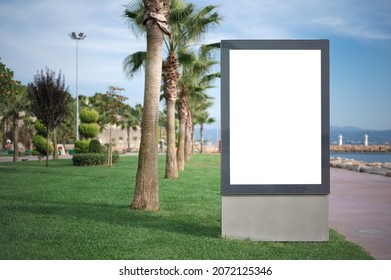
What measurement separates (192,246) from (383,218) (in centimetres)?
412

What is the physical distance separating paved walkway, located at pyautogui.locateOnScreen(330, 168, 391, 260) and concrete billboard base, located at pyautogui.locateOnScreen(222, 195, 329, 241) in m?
0.69

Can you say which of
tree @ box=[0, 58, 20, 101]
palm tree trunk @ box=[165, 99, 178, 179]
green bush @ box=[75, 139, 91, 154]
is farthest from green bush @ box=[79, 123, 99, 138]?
palm tree trunk @ box=[165, 99, 178, 179]

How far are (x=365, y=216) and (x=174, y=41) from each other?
10807 mm

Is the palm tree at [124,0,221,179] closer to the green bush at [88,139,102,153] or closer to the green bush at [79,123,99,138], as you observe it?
the green bush at [88,139,102,153]

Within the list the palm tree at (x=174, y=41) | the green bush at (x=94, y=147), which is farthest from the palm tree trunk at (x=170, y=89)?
the green bush at (x=94, y=147)

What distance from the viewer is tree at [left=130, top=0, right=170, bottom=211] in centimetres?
945

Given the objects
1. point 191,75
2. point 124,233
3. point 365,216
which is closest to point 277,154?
point 124,233

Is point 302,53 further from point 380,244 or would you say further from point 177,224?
point 177,224

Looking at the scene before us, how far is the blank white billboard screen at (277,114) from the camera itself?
646cm

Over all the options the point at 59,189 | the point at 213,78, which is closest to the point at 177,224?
the point at 59,189

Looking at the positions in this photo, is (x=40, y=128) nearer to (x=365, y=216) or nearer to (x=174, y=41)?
(x=174, y=41)

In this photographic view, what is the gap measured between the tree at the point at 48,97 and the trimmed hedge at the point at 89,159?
7.65 feet

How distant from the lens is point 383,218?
28.3 ft

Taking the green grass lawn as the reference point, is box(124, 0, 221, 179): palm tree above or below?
above
